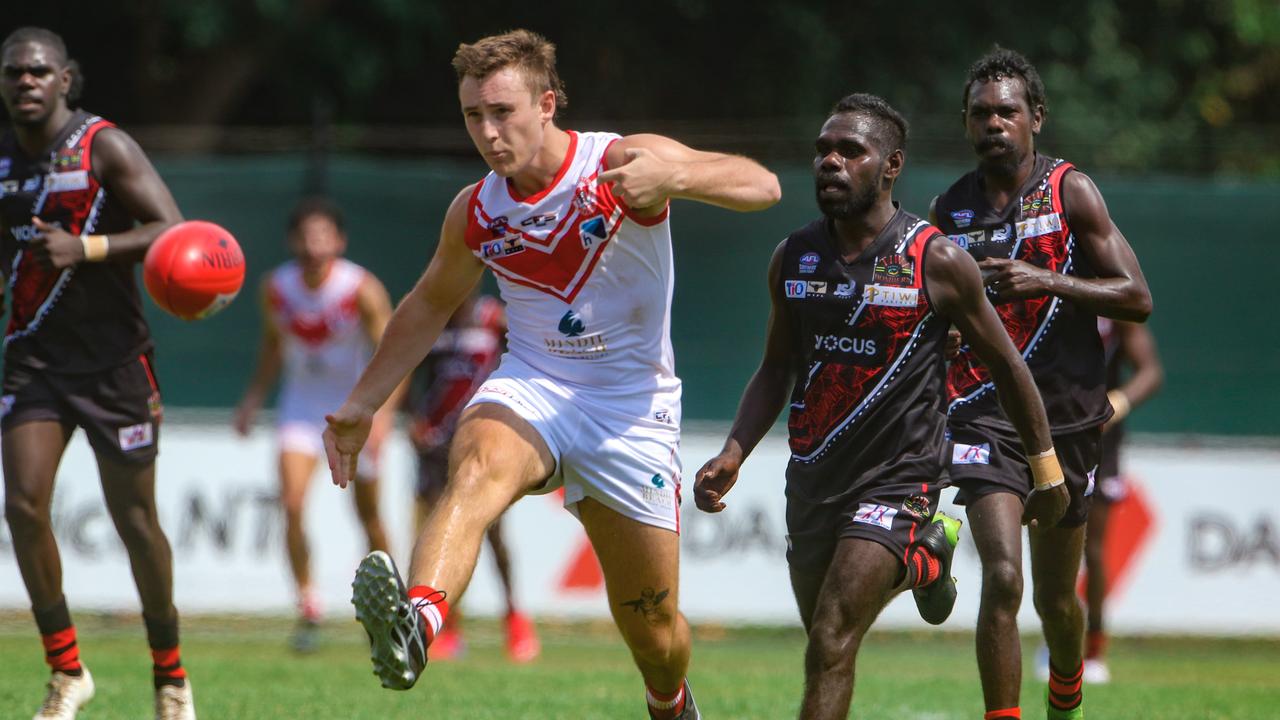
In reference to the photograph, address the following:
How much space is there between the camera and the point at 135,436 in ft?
21.6

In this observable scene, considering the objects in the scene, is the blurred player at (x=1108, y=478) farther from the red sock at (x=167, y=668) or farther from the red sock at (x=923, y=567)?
the red sock at (x=167, y=668)

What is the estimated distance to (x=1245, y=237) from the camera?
43.0 feet

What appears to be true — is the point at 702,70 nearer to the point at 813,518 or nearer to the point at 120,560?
the point at 120,560

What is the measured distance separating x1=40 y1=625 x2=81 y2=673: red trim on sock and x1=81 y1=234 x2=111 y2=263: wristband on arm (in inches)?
59.2

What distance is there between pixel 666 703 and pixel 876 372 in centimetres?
148

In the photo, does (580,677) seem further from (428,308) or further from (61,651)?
(428,308)

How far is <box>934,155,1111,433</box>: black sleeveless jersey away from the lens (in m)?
6.15

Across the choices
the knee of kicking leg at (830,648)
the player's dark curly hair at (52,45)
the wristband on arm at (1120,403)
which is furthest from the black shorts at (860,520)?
the wristband on arm at (1120,403)

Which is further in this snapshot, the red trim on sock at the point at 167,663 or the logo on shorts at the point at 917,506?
the red trim on sock at the point at 167,663

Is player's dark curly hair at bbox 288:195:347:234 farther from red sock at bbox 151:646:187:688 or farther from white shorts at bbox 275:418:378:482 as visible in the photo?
red sock at bbox 151:646:187:688

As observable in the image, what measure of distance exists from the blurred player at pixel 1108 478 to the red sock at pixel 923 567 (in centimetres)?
475

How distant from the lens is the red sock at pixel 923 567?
530 centimetres

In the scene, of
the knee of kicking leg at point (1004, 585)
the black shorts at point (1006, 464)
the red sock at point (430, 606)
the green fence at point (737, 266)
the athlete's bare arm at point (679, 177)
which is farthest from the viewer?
the green fence at point (737, 266)

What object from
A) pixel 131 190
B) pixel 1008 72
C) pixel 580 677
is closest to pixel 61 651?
pixel 131 190
